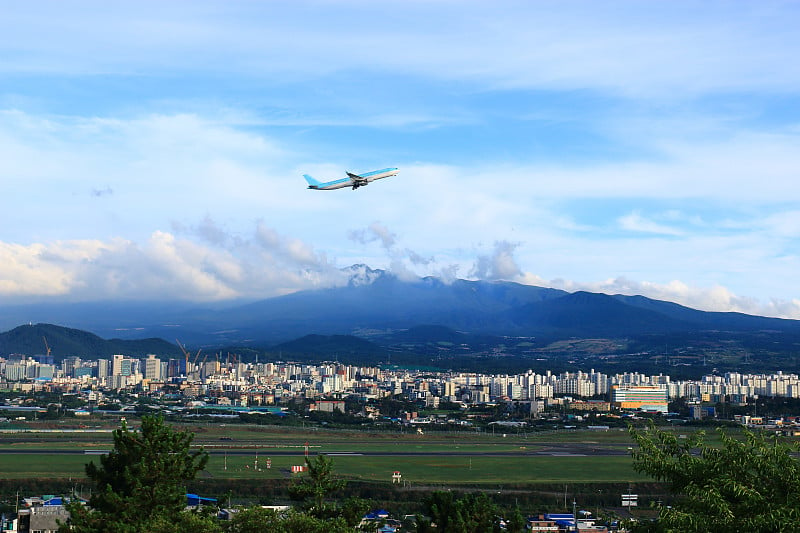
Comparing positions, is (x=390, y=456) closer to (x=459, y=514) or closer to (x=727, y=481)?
(x=459, y=514)

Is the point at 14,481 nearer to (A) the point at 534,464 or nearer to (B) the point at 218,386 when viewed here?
(A) the point at 534,464

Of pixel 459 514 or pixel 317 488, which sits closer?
pixel 317 488

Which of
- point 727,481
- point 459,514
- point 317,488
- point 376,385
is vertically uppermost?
point 727,481

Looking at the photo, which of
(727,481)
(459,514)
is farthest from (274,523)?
(727,481)

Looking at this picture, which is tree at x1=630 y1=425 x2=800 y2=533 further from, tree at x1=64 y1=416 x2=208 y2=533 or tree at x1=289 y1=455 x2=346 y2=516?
tree at x1=64 y1=416 x2=208 y2=533

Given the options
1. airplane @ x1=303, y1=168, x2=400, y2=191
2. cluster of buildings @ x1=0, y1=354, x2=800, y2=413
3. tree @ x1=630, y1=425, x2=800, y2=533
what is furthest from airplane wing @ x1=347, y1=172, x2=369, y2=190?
cluster of buildings @ x1=0, y1=354, x2=800, y2=413

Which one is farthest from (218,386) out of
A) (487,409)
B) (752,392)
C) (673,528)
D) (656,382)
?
(673,528)

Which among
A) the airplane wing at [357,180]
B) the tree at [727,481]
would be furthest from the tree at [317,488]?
the airplane wing at [357,180]

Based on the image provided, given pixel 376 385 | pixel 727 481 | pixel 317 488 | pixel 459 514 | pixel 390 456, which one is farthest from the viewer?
pixel 376 385
